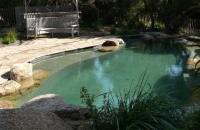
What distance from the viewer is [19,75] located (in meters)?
A: 6.46

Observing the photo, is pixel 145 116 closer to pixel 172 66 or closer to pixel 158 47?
pixel 172 66

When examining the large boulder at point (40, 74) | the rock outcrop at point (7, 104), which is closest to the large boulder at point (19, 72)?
the large boulder at point (40, 74)

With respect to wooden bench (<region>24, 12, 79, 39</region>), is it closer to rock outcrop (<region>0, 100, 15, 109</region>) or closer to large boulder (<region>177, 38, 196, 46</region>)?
large boulder (<region>177, 38, 196, 46</region>)

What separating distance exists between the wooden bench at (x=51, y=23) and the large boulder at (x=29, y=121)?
359 inches

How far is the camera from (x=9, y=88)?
5.73 meters

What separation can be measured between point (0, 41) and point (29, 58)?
3.04m

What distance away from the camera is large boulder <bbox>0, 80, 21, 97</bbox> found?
5.60 metres

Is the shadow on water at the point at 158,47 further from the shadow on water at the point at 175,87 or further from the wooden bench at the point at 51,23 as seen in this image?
the shadow on water at the point at 175,87

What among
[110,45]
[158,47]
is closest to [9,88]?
[110,45]

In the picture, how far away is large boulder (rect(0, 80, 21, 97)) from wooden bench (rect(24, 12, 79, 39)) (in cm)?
598

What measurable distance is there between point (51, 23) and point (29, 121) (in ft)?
33.7

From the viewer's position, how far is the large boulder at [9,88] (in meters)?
5.60

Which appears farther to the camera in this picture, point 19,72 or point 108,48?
point 108,48

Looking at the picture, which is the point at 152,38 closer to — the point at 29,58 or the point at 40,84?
the point at 29,58
